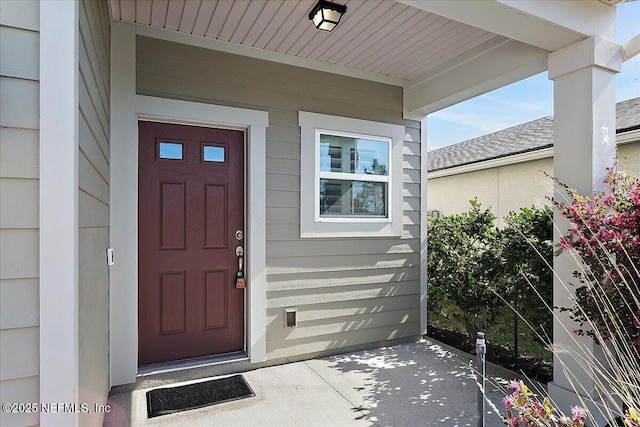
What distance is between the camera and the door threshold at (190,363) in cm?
296

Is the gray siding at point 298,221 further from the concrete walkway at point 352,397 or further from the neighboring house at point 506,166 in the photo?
the neighboring house at point 506,166

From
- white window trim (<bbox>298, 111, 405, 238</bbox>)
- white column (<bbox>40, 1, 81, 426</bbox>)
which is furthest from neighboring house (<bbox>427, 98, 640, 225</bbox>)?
white column (<bbox>40, 1, 81, 426</bbox>)

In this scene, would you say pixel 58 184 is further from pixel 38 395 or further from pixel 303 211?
pixel 303 211

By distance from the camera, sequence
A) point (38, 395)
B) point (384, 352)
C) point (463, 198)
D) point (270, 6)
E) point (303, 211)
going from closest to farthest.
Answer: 1. point (38, 395)
2. point (270, 6)
3. point (303, 211)
4. point (384, 352)
5. point (463, 198)

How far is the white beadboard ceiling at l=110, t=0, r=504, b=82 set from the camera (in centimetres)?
265

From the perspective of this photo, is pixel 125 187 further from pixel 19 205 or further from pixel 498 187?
pixel 498 187

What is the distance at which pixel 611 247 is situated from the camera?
7.18 ft

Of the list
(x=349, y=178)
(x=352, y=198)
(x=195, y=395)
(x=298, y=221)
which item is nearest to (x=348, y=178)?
(x=349, y=178)

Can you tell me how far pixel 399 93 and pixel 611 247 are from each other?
2.57 meters

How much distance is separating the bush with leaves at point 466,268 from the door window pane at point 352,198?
3.11 feet

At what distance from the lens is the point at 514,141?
8.15m

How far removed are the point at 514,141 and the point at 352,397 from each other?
24.1ft

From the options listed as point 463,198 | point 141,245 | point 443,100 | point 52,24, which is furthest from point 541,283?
point 463,198

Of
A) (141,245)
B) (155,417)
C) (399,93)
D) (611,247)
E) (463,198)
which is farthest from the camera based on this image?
(463,198)
